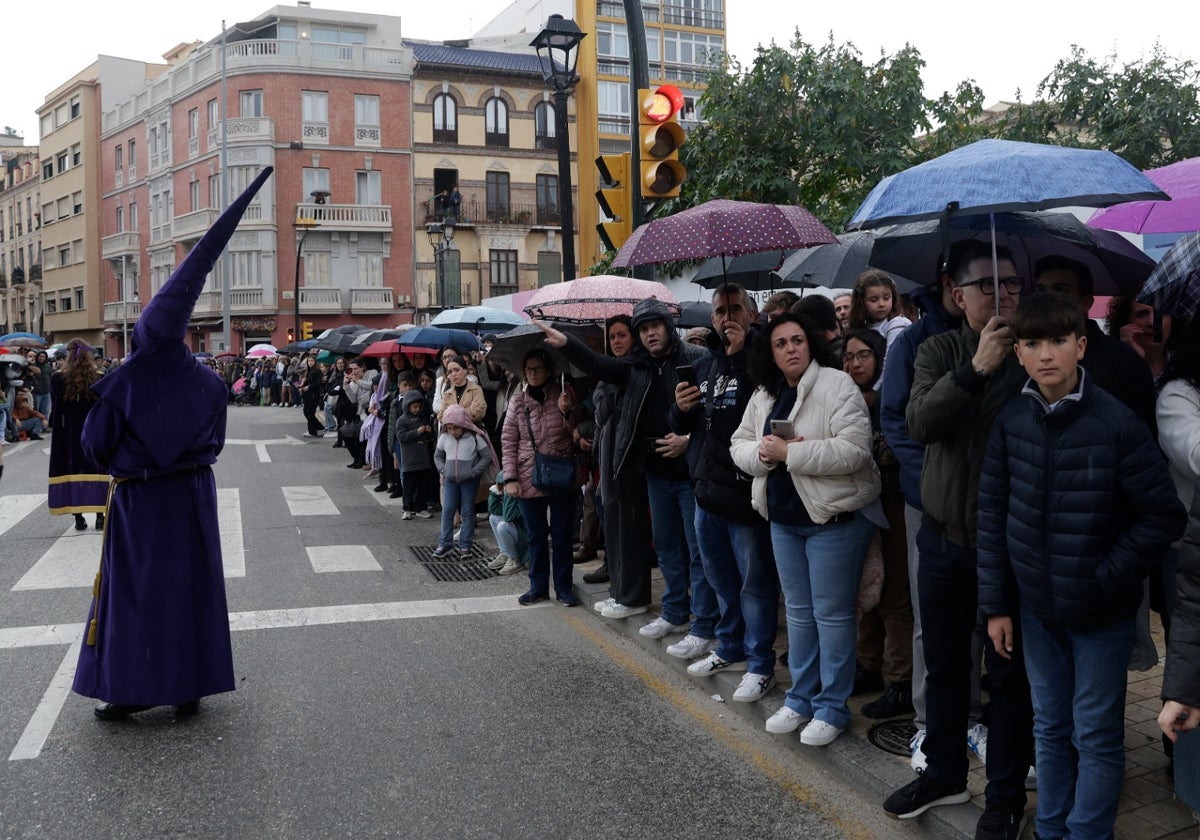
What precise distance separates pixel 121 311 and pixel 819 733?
60.3 m

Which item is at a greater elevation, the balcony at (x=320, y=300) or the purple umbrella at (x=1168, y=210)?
the balcony at (x=320, y=300)

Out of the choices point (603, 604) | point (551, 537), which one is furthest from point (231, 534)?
point (603, 604)

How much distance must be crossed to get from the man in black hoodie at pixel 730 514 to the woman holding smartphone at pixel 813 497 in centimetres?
35

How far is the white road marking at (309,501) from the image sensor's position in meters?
12.5

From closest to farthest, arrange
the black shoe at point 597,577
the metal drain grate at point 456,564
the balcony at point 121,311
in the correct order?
the black shoe at point 597,577 → the metal drain grate at point 456,564 → the balcony at point 121,311

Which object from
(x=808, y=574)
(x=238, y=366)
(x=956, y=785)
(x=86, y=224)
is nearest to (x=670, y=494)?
(x=808, y=574)

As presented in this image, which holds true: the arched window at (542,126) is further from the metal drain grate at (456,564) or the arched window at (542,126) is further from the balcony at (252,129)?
the metal drain grate at (456,564)

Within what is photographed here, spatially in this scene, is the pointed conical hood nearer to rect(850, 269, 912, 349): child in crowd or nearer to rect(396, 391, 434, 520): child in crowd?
rect(850, 269, 912, 349): child in crowd

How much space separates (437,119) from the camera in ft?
Result: 159

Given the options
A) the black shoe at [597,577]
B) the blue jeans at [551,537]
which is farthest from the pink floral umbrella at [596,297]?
the black shoe at [597,577]

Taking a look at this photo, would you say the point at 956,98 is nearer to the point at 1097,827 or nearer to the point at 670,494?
the point at 670,494

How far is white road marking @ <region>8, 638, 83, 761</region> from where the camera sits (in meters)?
4.88

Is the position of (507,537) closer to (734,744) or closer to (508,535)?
(508,535)

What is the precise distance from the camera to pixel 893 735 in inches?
188
